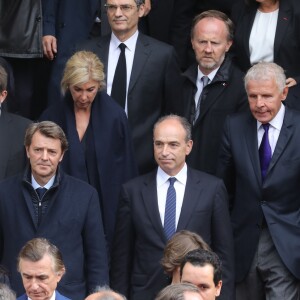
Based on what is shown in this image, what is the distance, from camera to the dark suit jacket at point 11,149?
9891 mm

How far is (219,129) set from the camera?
1053 cm

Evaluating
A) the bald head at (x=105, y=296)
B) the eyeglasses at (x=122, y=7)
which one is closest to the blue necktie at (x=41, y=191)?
the eyeglasses at (x=122, y=7)

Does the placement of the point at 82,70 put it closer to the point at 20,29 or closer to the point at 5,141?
the point at 5,141

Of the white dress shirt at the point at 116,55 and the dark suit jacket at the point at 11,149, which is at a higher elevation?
the white dress shirt at the point at 116,55

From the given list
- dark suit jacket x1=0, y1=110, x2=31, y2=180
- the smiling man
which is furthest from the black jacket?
the smiling man

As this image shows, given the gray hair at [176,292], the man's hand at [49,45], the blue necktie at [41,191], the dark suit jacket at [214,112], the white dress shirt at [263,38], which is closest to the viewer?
the gray hair at [176,292]

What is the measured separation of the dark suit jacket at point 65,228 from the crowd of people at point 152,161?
10 millimetres

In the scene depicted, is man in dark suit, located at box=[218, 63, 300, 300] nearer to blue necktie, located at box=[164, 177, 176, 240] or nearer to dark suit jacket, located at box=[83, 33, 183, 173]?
blue necktie, located at box=[164, 177, 176, 240]

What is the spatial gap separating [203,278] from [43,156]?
172 centimetres

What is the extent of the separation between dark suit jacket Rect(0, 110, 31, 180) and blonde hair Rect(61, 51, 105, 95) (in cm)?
56

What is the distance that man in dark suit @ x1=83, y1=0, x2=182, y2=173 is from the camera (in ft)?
35.0

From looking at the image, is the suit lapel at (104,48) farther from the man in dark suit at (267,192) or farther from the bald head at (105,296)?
the bald head at (105,296)

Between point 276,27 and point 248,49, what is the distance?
1.01ft

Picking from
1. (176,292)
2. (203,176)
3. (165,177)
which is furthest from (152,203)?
(176,292)
